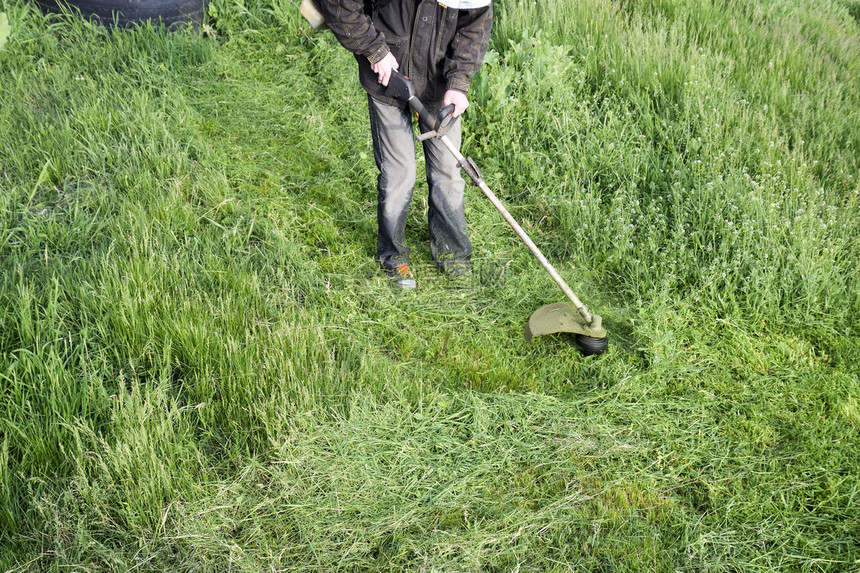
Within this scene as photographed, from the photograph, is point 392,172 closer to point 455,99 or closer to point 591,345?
point 455,99

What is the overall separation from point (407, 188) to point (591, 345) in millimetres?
1292

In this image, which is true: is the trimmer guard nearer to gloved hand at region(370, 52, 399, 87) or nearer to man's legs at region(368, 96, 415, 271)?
man's legs at region(368, 96, 415, 271)

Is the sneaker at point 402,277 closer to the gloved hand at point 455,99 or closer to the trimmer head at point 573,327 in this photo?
the trimmer head at point 573,327

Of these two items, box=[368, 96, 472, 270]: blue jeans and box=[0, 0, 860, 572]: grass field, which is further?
box=[368, 96, 472, 270]: blue jeans

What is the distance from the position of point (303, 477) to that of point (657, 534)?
140cm

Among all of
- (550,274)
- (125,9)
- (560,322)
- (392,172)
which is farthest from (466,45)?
(125,9)

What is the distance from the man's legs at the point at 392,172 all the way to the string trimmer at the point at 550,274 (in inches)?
4.3

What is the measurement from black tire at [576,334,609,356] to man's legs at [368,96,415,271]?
1161 mm

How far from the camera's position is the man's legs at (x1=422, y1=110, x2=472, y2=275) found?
366 centimetres

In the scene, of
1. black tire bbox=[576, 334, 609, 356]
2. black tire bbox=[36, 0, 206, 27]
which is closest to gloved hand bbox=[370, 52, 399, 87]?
black tire bbox=[576, 334, 609, 356]

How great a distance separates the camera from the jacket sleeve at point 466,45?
10.8 ft

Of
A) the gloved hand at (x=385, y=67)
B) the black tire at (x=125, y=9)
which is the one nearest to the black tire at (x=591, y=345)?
the gloved hand at (x=385, y=67)

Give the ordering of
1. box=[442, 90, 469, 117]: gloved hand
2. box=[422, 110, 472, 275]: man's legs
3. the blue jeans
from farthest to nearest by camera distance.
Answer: box=[422, 110, 472, 275]: man's legs
the blue jeans
box=[442, 90, 469, 117]: gloved hand

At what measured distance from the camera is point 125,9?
5.64 metres
